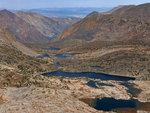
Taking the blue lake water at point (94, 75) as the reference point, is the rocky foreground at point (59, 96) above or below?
above

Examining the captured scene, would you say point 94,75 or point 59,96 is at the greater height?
point 59,96

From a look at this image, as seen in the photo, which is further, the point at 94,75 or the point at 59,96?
the point at 94,75

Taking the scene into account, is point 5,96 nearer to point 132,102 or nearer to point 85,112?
point 85,112

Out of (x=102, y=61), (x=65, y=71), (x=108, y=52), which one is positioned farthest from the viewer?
(x=108, y=52)

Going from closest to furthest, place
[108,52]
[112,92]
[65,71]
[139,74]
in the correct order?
[112,92], [139,74], [65,71], [108,52]

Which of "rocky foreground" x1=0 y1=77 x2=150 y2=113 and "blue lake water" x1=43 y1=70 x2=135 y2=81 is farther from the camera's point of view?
"blue lake water" x1=43 y1=70 x2=135 y2=81

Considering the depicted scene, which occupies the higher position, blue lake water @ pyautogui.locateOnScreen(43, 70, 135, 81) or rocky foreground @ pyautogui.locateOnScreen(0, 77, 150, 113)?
rocky foreground @ pyautogui.locateOnScreen(0, 77, 150, 113)

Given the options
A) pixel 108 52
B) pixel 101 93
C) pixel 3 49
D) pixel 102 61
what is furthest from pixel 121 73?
pixel 3 49

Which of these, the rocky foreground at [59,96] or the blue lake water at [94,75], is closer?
the rocky foreground at [59,96]
